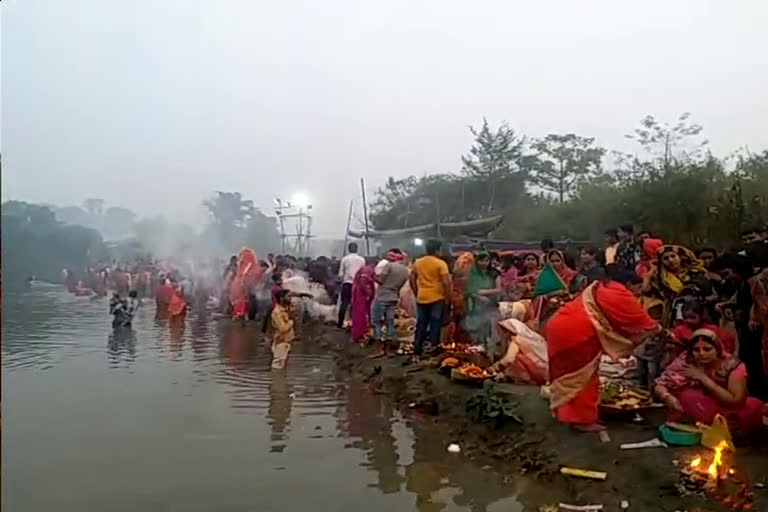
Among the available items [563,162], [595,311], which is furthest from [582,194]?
[595,311]

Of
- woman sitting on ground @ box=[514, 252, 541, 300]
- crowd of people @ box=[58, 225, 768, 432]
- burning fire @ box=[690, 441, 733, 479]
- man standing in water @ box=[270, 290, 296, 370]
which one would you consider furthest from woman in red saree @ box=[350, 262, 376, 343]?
burning fire @ box=[690, 441, 733, 479]

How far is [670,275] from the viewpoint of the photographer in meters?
7.92

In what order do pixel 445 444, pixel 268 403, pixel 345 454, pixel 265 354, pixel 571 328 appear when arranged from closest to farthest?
1. pixel 571 328
2. pixel 345 454
3. pixel 445 444
4. pixel 268 403
5. pixel 265 354

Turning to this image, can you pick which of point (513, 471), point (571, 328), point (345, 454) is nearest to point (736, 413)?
point (571, 328)

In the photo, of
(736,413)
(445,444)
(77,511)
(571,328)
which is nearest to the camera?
(77,511)

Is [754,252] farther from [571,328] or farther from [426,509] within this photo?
[426,509]

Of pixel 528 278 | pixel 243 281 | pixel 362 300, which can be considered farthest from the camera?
pixel 243 281

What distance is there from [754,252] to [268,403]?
18.8ft

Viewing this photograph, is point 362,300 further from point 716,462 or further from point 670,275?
point 716,462

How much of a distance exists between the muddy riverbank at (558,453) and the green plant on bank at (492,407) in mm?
71

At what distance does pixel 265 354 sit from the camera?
45.2ft

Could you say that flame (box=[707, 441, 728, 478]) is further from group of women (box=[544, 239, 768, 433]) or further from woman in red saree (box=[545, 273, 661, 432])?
woman in red saree (box=[545, 273, 661, 432])

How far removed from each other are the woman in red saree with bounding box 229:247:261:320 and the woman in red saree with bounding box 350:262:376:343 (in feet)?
22.0

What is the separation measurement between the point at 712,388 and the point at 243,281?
1567 cm
